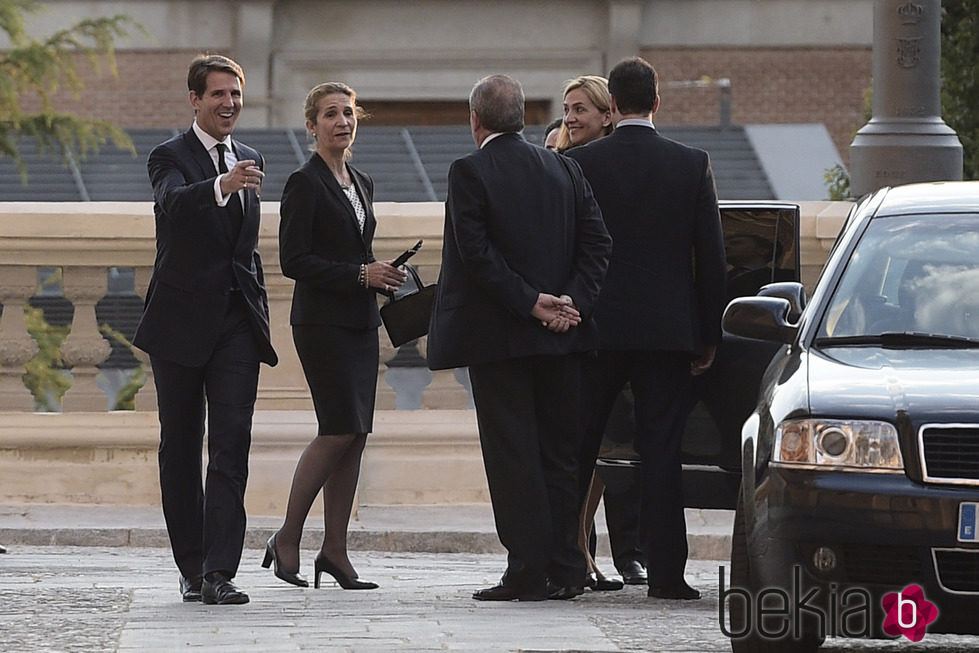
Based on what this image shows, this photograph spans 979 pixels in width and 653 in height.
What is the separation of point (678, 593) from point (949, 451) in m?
2.10

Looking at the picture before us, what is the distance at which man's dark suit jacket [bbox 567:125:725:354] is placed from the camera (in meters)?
7.24

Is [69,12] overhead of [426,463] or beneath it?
overhead

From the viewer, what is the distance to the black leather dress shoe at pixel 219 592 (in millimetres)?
6953

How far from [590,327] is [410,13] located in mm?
24438

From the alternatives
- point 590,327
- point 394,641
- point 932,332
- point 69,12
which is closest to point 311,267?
point 590,327

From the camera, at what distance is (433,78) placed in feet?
103

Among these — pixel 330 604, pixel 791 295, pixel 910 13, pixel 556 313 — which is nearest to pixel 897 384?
pixel 791 295

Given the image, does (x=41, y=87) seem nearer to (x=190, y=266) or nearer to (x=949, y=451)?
(x=190, y=266)

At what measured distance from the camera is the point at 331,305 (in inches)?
293

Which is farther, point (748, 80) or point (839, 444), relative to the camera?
point (748, 80)

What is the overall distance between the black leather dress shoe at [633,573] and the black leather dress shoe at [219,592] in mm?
1718

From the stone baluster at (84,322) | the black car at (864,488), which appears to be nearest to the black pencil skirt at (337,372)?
the black car at (864,488)

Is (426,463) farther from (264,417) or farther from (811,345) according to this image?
(811,345)

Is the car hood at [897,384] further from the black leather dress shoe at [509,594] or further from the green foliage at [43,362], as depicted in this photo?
the green foliage at [43,362]
